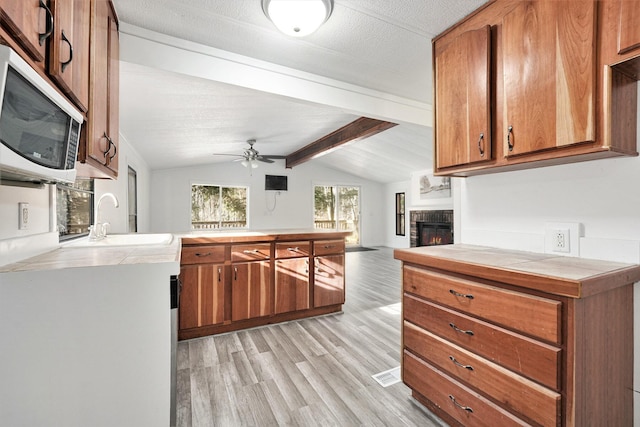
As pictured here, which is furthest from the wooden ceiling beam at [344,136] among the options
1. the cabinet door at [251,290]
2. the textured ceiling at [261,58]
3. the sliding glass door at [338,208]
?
the cabinet door at [251,290]

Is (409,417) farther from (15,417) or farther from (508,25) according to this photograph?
(508,25)

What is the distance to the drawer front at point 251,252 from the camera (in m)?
2.84

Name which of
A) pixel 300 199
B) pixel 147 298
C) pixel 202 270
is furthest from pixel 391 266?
pixel 147 298

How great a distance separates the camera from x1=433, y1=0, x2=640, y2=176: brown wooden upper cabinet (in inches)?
44.4

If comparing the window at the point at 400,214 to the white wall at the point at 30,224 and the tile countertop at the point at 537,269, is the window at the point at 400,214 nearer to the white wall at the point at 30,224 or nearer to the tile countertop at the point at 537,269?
the tile countertop at the point at 537,269

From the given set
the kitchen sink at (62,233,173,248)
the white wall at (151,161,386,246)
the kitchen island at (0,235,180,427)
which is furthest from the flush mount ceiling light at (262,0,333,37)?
the white wall at (151,161,386,246)

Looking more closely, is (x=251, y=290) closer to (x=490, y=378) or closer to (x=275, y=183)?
(x=490, y=378)

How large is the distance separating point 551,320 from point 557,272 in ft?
0.59

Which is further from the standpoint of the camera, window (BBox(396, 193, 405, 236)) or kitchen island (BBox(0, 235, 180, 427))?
window (BBox(396, 193, 405, 236))

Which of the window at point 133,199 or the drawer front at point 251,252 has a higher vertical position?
the window at point 133,199

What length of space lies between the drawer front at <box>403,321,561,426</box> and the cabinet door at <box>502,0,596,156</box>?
3.19ft

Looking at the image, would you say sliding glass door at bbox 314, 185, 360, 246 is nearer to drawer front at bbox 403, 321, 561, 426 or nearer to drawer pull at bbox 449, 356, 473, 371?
drawer front at bbox 403, 321, 561, 426

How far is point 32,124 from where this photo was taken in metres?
0.86

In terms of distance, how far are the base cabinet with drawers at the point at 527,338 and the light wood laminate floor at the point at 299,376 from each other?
48 cm
